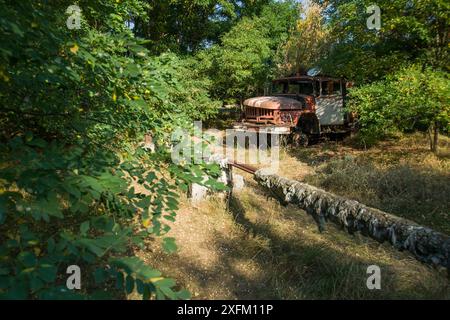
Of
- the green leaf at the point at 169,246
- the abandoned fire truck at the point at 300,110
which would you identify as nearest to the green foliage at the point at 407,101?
the abandoned fire truck at the point at 300,110

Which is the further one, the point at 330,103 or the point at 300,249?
the point at 330,103

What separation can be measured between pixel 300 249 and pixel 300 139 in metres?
7.43

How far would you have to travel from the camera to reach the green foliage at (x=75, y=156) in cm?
149

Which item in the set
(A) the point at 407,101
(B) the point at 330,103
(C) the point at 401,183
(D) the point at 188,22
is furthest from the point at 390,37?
(D) the point at 188,22

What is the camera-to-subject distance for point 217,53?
13.3 m

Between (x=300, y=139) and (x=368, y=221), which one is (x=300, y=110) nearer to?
(x=300, y=139)

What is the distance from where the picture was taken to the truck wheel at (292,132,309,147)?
35.7 feet

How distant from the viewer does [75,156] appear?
1902 millimetres

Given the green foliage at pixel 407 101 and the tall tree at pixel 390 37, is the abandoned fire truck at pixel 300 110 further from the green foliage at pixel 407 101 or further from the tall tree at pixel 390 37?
the green foliage at pixel 407 101

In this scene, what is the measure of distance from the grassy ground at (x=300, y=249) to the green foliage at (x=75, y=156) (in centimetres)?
105

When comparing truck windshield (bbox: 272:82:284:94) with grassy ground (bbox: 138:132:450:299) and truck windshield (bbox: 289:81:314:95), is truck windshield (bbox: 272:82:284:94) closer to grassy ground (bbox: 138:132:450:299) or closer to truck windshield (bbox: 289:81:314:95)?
truck windshield (bbox: 289:81:314:95)
